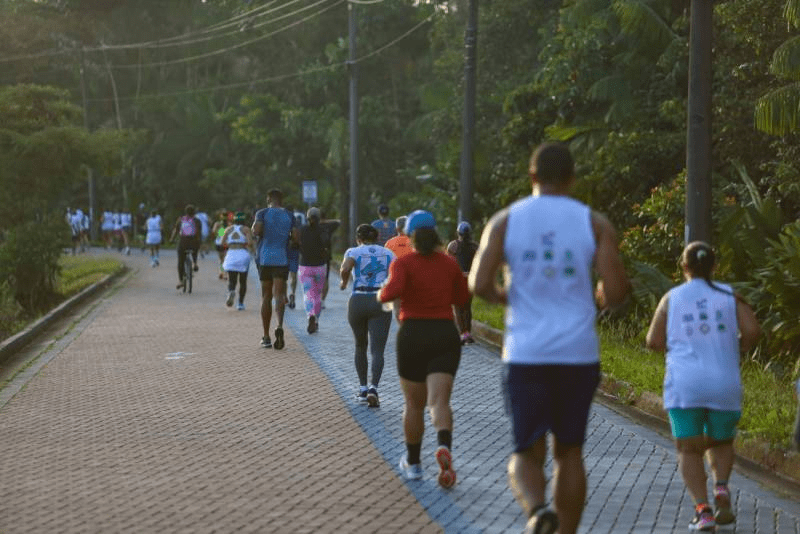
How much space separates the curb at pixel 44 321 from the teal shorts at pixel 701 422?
11.6m

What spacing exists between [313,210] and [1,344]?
468 cm

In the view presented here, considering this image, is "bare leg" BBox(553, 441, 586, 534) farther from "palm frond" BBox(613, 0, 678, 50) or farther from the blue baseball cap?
"palm frond" BBox(613, 0, 678, 50)

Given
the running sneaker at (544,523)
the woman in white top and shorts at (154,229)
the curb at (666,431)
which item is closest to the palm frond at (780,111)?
the curb at (666,431)

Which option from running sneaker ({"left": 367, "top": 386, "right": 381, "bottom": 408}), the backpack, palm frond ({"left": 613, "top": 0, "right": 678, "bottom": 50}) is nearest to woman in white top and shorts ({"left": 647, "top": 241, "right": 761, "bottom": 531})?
running sneaker ({"left": 367, "top": 386, "right": 381, "bottom": 408})

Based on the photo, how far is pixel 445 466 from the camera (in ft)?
28.7

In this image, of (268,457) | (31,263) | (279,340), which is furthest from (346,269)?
(31,263)

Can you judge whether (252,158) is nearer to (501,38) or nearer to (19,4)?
(19,4)

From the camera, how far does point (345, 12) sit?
6438 cm

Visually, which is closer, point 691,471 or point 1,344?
point 691,471

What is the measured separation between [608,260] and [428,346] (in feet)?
10.2

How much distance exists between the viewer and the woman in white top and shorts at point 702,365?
7.62 metres

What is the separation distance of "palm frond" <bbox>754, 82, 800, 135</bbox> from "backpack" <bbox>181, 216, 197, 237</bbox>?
1606cm

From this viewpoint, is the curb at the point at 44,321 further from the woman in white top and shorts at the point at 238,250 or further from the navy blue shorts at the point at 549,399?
the navy blue shorts at the point at 549,399

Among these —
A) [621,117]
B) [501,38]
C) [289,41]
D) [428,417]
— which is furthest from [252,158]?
[428,417]
